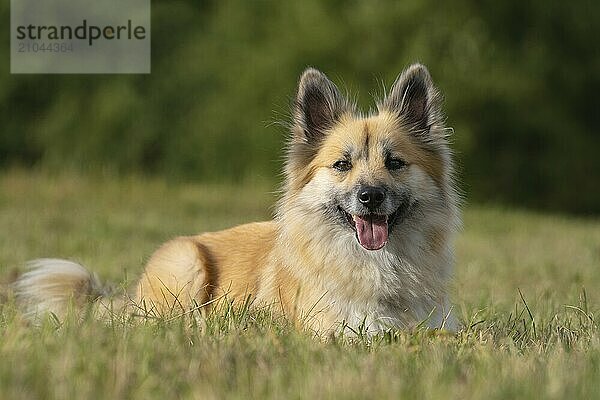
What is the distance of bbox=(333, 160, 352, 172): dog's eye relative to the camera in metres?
5.13

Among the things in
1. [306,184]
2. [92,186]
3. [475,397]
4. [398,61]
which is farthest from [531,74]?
[475,397]

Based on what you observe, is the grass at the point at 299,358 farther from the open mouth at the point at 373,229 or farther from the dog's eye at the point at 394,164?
the dog's eye at the point at 394,164

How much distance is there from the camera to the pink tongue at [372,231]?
16.6 feet

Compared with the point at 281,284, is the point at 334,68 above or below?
above

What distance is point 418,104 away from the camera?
553 cm

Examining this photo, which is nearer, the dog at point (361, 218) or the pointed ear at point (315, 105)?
the dog at point (361, 218)

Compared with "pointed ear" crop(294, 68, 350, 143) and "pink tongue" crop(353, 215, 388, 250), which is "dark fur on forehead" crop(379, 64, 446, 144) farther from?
"pink tongue" crop(353, 215, 388, 250)

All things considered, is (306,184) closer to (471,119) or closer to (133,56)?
(471,119)

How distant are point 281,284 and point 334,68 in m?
16.2

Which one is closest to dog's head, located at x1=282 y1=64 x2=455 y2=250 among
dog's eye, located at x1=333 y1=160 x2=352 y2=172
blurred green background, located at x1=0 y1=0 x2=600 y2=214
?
dog's eye, located at x1=333 y1=160 x2=352 y2=172

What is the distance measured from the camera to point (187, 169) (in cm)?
2659

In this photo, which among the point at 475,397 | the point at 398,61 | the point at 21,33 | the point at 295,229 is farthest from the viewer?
the point at 21,33

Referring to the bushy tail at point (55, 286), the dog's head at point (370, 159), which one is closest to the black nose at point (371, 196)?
the dog's head at point (370, 159)

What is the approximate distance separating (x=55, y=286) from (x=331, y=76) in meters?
15.3
